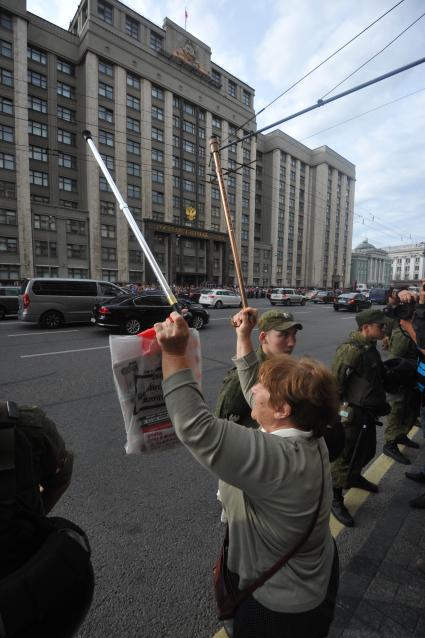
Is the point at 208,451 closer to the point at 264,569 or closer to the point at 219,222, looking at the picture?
the point at 264,569

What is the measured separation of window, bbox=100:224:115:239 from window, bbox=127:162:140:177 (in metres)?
7.72

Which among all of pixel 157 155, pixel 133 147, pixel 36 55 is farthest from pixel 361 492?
pixel 36 55

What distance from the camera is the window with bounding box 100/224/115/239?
128 ft

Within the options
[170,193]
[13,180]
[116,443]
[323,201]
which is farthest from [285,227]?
[116,443]

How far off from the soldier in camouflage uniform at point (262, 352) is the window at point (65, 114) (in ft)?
153

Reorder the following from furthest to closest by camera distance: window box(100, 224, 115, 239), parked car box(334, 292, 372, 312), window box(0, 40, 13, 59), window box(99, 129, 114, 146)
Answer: window box(100, 224, 115, 239) → window box(99, 129, 114, 146) → window box(0, 40, 13, 59) → parked car box(334, 292, 372, 312)

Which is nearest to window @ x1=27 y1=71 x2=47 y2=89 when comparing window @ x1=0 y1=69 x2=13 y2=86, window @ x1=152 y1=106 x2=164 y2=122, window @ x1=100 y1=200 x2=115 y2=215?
window @ x1=0 y1=69 x2=13 y2=86

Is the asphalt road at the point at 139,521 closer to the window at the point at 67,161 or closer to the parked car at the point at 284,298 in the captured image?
the parked car at the point at 284,298

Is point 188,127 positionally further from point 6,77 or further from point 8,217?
point 8,217

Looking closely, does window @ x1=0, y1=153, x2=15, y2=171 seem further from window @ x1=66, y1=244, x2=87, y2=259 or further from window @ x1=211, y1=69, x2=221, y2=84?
window @ x1=211, y1=69, x2=221, y2=84

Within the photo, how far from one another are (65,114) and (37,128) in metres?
4.04

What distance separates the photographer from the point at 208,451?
3.29ft

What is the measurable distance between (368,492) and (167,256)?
44563mm

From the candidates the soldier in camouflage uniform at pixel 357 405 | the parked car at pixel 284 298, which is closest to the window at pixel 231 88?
the parked car at pixel 284 298
